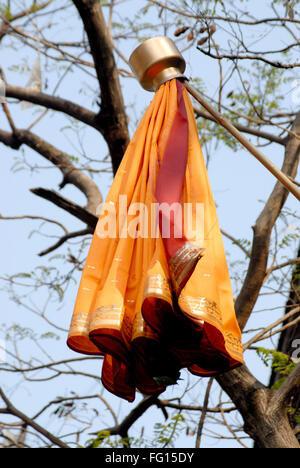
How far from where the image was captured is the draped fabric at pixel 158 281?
178 centimetres

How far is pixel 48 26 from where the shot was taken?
5004mm

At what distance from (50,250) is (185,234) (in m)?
2.59

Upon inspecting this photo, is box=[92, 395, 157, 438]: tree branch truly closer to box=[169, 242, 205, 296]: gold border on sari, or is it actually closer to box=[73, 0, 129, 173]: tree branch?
box=[73, 0, 129, 173]: tree branch

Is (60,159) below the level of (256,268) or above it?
above

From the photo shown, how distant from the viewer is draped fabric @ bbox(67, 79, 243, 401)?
178cm

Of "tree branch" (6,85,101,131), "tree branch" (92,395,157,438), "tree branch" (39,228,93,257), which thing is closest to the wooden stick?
"tree branch" (6,85,101,131)

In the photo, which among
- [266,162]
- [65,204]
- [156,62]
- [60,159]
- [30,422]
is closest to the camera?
[266,162]

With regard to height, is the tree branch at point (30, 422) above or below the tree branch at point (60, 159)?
below

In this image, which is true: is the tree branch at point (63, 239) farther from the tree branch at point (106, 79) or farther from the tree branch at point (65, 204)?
the tree branch at point (106, 79)

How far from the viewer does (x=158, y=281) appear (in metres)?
1.75

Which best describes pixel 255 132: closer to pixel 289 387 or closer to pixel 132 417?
pixel 289 387

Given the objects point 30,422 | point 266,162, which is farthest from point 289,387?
point 30,422

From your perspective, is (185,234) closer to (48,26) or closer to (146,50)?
A: (146,50)

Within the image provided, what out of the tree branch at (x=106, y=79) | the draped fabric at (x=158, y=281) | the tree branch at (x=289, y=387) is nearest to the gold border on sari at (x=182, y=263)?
the draped fabric at (x=158, y=281)
